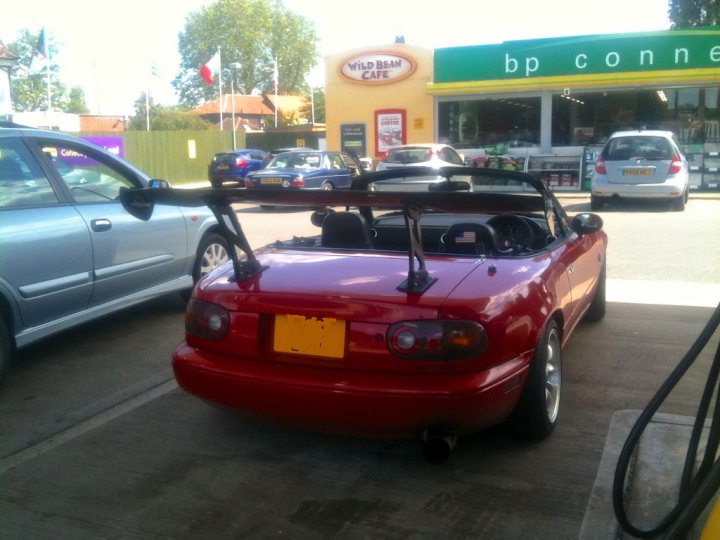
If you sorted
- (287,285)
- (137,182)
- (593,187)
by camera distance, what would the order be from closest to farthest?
(287,285), (137,182), (593,187)

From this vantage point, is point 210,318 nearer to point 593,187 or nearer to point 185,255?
point 185,255

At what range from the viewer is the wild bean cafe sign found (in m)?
22.1

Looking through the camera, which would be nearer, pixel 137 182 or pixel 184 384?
pixel 184 384

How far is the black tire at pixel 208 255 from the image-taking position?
21.7 ft

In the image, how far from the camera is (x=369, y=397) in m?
3.22

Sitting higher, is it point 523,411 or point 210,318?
point 210,318

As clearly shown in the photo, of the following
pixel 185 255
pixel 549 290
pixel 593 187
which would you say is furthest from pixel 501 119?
pixel 549 290

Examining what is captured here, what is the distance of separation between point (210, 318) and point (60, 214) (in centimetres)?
205

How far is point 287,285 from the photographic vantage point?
3.55 meters

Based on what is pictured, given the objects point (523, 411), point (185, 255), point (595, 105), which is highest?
point (595, 105)

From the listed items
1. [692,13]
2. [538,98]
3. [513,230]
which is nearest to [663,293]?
[513,230]

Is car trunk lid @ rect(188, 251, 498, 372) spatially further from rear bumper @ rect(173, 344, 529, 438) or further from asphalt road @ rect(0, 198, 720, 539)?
asphalt road @ rect(0, 198, 720, 539)

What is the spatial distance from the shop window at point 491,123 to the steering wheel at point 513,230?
784 inches

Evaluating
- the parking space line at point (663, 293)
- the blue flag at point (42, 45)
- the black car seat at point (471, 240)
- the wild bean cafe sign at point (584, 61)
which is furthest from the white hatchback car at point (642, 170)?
the blue flag at point (42, 45)
